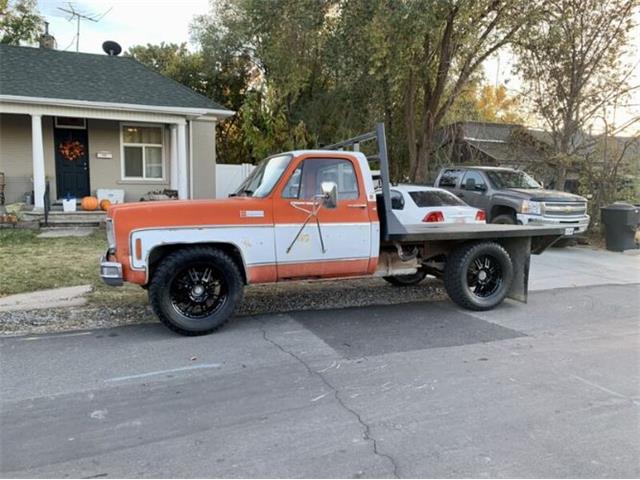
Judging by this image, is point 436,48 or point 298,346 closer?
point 298,346

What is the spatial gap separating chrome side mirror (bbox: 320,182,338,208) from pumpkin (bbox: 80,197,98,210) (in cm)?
1146

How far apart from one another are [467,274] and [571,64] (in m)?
11.2

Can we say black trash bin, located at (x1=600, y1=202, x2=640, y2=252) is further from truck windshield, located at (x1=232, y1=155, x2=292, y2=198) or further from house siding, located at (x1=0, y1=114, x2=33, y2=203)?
house siding, located at (x1=0, y1=114, x2=33, y2=203)

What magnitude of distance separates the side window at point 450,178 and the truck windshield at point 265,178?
377 inches

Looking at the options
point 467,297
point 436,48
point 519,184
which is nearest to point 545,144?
point 519,184

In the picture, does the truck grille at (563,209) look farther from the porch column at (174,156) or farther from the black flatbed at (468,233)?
the porch column at (174,156)

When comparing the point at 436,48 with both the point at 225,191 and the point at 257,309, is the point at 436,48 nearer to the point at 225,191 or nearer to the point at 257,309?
the point at 225,191

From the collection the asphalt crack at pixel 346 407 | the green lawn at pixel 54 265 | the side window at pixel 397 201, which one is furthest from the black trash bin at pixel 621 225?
the green lawn at pixel 54 265

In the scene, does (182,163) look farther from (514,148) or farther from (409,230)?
(409,230)

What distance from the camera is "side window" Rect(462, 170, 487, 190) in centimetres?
1445

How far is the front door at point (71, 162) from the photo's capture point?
53.5 feet

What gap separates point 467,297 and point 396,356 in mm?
2263

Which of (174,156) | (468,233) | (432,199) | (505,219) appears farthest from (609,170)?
(174,156)

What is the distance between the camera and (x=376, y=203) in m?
6.79
